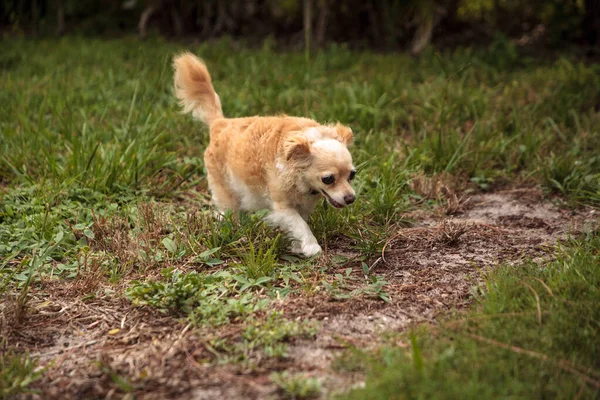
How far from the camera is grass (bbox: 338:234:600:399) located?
228cm

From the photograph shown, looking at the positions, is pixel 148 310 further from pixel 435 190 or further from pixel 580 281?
pixel 435 190

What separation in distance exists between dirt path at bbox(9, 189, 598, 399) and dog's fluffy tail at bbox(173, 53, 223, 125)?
5.30 feet

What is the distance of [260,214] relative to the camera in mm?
3891

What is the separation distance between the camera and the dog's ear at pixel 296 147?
139 inches

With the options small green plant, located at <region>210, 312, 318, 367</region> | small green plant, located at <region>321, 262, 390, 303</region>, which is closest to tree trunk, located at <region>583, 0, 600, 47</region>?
small green plant, located at <region>321, 262, 390, 303</region>

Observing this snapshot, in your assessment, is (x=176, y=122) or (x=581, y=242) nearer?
(x=581, y=242)

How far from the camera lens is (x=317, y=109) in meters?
6.11

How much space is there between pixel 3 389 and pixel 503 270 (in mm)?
2347

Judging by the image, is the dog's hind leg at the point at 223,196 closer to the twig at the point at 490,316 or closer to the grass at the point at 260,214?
the grass at the point at 260,214

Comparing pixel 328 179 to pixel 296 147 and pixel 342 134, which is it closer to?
pixel 296 147

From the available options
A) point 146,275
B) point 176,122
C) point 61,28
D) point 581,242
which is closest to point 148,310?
point 146,275

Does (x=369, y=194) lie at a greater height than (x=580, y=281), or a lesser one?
lesser

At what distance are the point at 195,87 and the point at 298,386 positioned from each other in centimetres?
275

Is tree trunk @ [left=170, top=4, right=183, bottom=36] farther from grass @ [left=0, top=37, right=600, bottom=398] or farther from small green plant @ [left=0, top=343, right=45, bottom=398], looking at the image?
small green plant @ [left=0, top=343, right=45, bottom=398]
